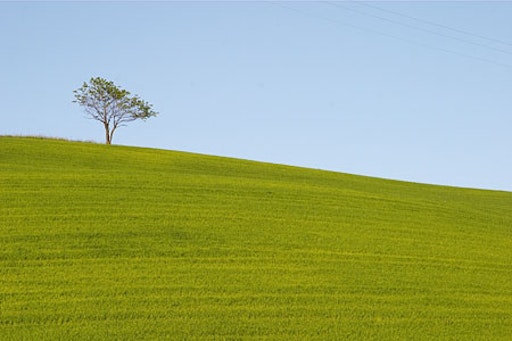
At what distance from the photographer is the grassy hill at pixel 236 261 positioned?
34.6 ft

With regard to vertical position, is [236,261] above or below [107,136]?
below

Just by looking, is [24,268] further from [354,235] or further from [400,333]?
[354,235]

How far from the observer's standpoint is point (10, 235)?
1330cm

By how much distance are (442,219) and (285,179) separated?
21.2ft

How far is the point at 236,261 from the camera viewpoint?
13.0 m

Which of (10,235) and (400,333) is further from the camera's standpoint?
(10,235)

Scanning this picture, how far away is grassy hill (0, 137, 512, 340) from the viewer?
10.5 metres

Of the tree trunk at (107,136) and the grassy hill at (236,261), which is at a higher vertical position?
the tree trunk at (107,136)

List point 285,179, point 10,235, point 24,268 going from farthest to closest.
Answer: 1. point 285,179
2. point 10,235
3. point 24,268

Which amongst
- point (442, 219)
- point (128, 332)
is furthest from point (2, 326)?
point (442, 219)

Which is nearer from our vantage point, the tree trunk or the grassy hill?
the grassy hill

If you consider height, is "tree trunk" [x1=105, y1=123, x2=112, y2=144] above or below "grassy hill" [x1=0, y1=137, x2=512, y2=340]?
above

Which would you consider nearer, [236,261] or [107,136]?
[236,261]

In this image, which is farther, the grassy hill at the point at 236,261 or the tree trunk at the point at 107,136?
the tree trunk at the point at 107,136
